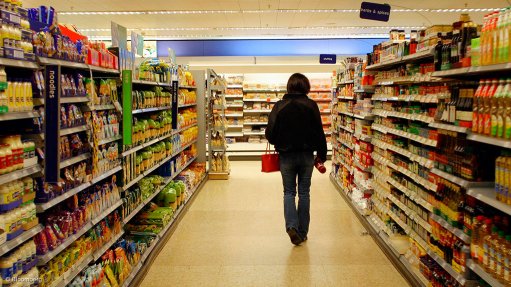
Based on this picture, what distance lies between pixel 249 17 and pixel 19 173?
11.3 metres

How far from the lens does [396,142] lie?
4.94m

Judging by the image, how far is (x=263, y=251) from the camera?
16.8ft

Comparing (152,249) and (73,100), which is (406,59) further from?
(152,249)

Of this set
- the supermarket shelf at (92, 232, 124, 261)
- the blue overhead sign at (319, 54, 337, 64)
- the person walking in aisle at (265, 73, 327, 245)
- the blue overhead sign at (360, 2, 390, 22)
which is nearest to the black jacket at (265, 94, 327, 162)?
the person walking in aisle at (265, 73, 327, 245)

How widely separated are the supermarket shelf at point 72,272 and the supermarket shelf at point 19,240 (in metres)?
0.39

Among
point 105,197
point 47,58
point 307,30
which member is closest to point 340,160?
point 105,197

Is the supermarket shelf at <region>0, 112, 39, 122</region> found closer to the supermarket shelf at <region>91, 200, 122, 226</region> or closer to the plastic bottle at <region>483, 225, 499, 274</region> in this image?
the supermarket shelf at <region>91, 200, 122, 226</region>

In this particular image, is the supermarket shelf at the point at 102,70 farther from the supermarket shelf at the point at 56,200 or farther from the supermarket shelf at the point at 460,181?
the supermarket shelf at the point at 460,181

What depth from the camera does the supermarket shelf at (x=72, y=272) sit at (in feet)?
9.58

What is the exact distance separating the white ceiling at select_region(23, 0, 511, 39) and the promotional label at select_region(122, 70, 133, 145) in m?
7.49

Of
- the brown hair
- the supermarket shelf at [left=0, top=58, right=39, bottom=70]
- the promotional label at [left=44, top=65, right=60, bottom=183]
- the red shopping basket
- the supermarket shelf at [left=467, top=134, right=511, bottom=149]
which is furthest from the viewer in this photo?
the red shopping basket

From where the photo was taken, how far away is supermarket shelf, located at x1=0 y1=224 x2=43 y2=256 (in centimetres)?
230

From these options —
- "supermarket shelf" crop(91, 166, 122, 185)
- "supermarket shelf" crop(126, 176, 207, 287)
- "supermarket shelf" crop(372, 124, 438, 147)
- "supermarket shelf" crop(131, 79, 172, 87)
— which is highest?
"supermarket shelf" crop(131, 79, 172, 87)

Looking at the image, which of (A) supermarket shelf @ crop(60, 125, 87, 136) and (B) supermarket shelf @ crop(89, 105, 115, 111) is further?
(B) supermarket shelf @ crop(89, 105, 115, 111)
